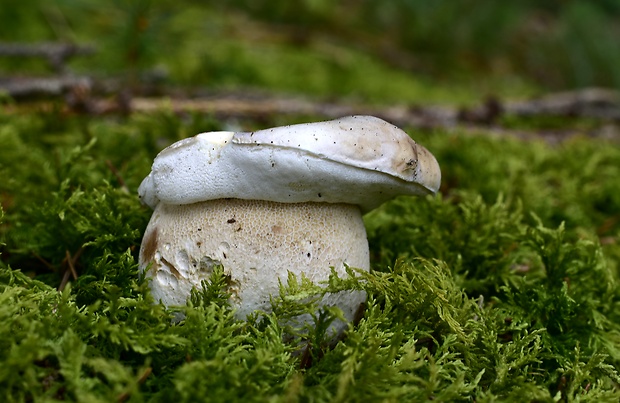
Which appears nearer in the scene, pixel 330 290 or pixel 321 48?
pixel 330 290

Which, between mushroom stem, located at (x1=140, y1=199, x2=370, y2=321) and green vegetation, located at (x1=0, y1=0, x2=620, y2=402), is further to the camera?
mushroom stem, located at (x1=140, y1=199, x2=370, y2=321)

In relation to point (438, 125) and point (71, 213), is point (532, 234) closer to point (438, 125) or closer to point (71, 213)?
point (71, 213)

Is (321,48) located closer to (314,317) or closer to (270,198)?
(270,198)

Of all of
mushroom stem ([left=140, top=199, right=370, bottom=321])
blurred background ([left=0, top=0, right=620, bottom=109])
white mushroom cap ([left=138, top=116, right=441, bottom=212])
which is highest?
white mushroom cap ([left=138, top=116, right=441, bottom=212])

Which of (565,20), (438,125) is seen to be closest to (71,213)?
(438,125)

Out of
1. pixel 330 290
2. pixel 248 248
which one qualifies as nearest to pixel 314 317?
pixel 330 290

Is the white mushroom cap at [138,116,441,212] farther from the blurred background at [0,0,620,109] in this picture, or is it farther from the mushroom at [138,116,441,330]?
the blurred background at [0,0,620,109]

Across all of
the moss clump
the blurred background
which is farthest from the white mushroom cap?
the blurred background
